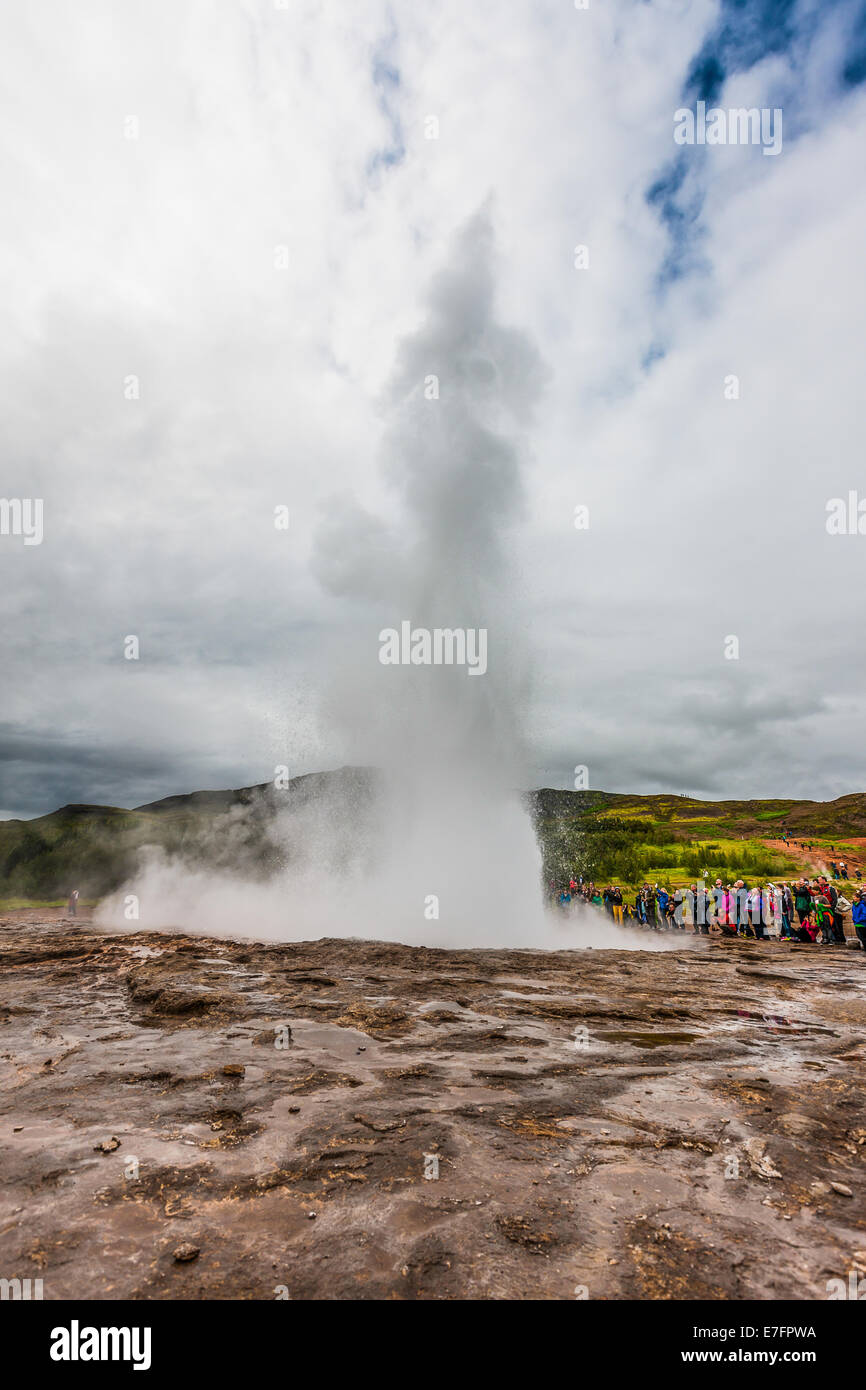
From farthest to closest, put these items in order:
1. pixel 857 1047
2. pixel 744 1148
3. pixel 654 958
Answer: pixel 654 958, pixel 857 1047, pixel 744 1148

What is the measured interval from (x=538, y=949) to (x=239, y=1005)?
35.0 feet

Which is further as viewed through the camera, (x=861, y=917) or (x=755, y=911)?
(x=755, y=911)

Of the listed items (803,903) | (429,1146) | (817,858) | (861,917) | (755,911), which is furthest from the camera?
(817,858)

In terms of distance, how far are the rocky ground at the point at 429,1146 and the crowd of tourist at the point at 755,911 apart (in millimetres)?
15129

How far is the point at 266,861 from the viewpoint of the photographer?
3909 cm

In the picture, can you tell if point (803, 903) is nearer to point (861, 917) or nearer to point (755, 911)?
point (755, 911)

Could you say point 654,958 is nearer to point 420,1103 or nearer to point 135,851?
point 420,1103

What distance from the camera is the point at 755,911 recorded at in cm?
2670

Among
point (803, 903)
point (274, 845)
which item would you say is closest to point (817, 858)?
point (803, 903)

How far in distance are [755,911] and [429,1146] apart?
25258 mm

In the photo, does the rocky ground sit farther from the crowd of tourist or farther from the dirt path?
the dirt path

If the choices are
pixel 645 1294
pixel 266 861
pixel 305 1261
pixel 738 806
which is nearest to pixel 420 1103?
pixel 305 1261

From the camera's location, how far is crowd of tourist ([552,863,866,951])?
24953mm

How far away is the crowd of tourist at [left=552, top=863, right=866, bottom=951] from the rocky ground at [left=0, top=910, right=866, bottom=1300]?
15.1 m
